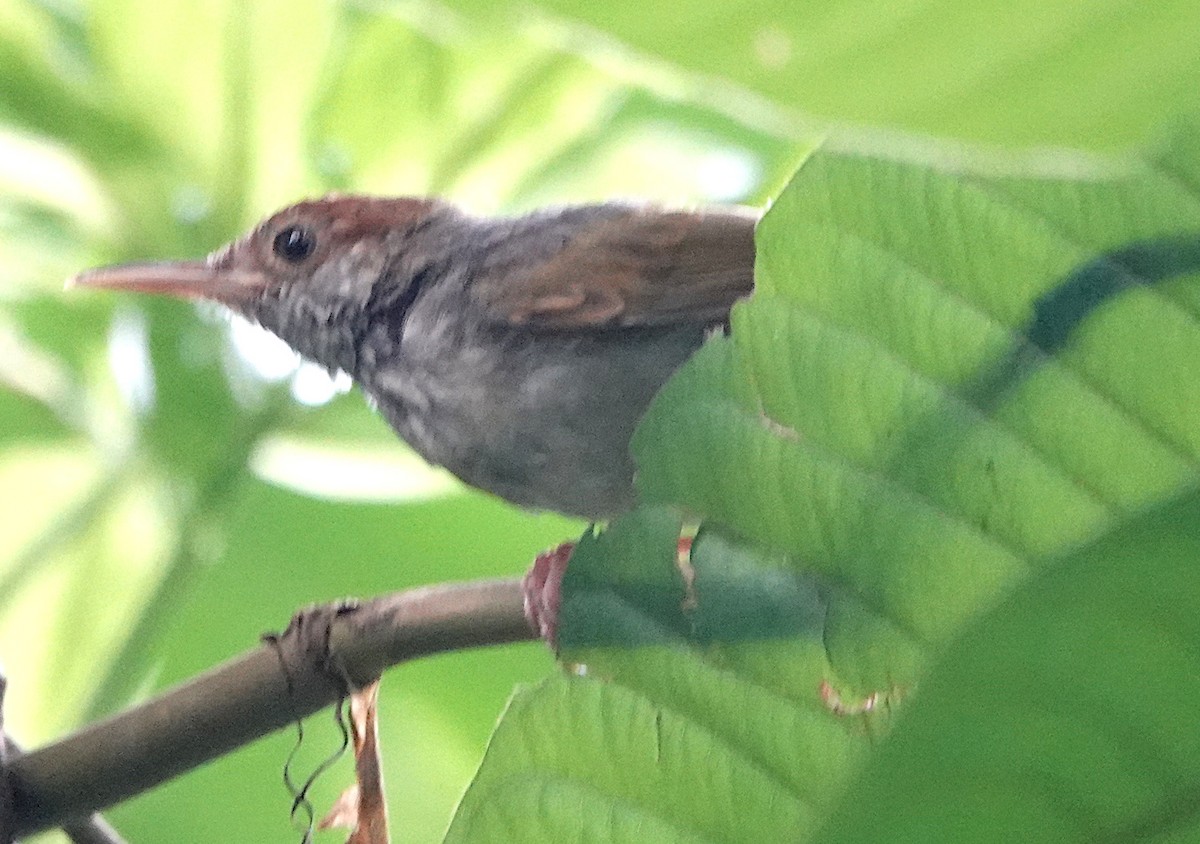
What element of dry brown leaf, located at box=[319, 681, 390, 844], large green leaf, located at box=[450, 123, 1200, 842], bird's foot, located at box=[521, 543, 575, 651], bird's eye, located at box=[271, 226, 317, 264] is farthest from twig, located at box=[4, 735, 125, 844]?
bird's eye, located at box=[271, 226, 317, 264]

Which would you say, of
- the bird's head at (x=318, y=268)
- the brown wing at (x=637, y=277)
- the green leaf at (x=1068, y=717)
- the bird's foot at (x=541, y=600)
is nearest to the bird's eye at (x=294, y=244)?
the bird's head at (x=318, y=268)

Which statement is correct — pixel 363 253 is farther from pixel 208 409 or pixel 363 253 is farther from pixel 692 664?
pixel 692 664

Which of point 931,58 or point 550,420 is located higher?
point 931,58

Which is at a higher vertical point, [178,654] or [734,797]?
[734,797]

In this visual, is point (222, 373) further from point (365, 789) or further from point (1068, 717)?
point (1068, 717)

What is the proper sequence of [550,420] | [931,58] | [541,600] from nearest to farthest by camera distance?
[931,58]
[541,600]
[550,420]

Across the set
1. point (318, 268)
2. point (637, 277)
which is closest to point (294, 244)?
point (318, 268)

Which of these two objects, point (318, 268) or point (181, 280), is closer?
point (181, 280)

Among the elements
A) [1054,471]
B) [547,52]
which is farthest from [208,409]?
[1054,471]
